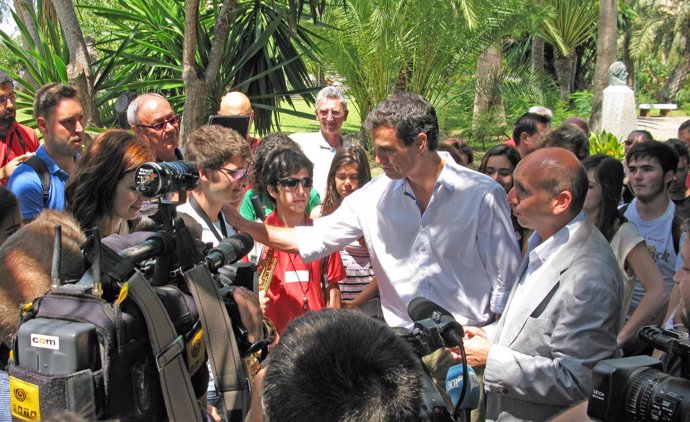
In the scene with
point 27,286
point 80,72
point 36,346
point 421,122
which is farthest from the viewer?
point 80,72

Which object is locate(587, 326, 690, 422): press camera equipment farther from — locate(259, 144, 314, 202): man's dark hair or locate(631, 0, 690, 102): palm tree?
locate(631, 0, 690, 102): palm tree

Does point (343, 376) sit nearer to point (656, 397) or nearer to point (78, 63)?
point (656, 397)

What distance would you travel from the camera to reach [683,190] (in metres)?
5.38

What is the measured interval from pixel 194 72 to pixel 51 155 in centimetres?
301

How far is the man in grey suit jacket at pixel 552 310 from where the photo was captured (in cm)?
282

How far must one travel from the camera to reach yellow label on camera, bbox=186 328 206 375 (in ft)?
6.75

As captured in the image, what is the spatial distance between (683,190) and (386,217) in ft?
9.74

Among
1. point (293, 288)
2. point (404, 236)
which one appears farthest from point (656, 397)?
point (293, 288)

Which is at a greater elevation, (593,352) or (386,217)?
(386,217)

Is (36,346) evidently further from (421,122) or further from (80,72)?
(80,72)

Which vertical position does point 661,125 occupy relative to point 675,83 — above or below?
below

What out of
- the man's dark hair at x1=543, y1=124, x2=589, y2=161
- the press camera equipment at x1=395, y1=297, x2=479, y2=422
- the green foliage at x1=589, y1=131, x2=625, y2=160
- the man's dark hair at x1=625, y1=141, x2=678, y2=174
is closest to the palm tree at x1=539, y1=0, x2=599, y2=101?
the green foliage at x1=589, y1=131, x2=625, y2=160

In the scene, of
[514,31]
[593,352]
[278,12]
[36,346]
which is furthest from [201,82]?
[514,31]

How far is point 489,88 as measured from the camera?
52.2 feet
